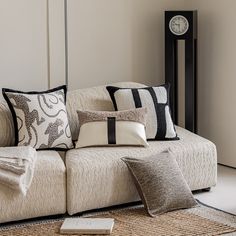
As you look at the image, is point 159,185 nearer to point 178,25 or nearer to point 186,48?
point 186,48

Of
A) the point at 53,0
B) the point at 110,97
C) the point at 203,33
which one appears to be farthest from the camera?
the point at 203,33

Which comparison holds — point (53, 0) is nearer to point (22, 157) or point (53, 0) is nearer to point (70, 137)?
point (70, 137)

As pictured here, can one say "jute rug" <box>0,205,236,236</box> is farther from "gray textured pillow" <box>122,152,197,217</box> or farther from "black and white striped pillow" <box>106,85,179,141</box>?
"black and white striped pillow" <box>106,85,179,141</box>

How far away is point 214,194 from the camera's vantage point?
3.77 metres

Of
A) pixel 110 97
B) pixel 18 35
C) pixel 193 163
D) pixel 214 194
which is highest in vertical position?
pixel 18 35

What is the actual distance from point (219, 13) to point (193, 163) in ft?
5.05

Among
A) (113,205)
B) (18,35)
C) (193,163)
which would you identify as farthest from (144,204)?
(18,35)

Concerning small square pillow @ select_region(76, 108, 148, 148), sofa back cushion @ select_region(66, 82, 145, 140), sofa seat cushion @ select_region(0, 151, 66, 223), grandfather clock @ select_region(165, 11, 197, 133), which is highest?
grandfather clock @ select_region(165, 11, 197, 133)

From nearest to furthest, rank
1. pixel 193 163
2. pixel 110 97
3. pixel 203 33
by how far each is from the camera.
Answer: pixel 193 163
pixel 110 97
pixel 203 33

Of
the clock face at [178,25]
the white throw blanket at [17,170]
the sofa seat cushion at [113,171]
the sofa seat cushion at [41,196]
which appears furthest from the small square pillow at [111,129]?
the clock face at [178,25]

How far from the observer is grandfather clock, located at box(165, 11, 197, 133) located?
4.50 meters

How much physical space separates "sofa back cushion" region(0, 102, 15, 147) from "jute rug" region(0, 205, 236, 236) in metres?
0.71

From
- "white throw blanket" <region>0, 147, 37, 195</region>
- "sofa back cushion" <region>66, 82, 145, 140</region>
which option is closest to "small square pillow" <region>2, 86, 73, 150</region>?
"sofa back cushion" <region>66, 82, 145, 140</region>

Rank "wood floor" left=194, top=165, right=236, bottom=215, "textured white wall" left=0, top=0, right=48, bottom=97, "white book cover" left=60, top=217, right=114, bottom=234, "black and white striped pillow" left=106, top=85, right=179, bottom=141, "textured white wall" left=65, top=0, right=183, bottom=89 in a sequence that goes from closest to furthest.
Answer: "white book cover" left=60, top=217, right=114, bottom=234, "wood floor" left=194, top=165, right=236, bottom=215, "black and white striped pillow" left=106, top=85, right=179, bottom=141, "textured white wall" left=0, top=0, right=48, bottom=97, "textured white wall" left=65, top=0, right=183, bottom=89
